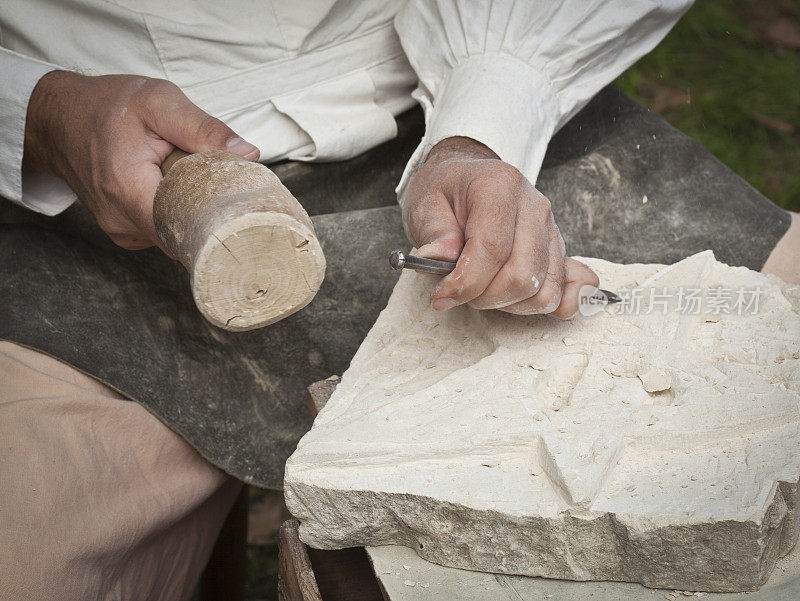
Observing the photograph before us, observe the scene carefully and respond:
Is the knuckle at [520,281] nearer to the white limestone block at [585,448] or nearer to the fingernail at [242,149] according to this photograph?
the white limestone block at [585,448]

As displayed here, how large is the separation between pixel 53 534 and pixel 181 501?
30 cm

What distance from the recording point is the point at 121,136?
4.12ft

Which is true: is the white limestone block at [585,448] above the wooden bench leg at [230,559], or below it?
above

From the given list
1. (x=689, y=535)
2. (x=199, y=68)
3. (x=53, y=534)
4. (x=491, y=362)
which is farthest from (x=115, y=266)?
(x=689, y=535)

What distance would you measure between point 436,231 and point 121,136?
52 cm

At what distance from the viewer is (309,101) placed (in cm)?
170

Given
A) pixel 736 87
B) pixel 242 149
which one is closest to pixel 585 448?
pixel 242 149

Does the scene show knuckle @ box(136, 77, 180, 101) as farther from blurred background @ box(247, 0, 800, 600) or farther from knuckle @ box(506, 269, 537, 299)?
blurred background @ box(247, 0, 800, 600)

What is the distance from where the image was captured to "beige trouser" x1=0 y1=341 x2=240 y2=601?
46.8 inches

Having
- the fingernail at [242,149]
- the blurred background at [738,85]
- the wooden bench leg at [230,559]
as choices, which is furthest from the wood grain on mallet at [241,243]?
the blurred background at [738,85]

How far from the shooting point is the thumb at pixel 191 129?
47.6 inches

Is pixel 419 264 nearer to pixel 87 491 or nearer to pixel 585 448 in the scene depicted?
pixel 585 448

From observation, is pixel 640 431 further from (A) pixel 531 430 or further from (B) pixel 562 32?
(B) pixel 562 32

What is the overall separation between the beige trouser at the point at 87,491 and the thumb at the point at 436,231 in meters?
0.62
